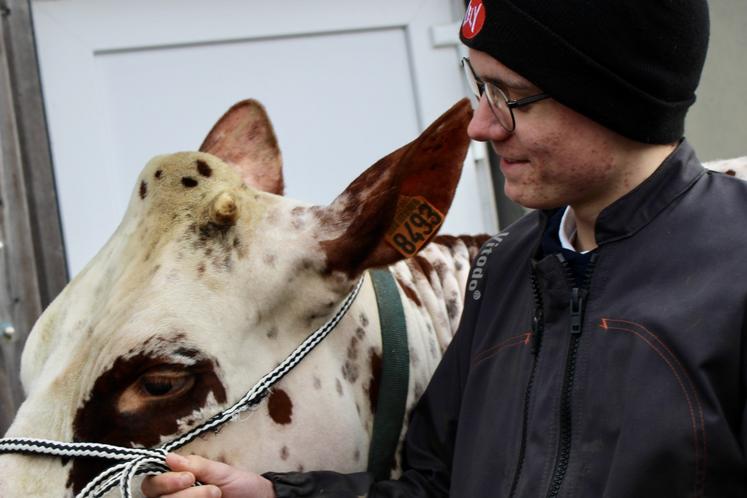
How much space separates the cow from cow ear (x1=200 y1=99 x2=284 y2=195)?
454mm

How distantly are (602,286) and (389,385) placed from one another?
0.68m

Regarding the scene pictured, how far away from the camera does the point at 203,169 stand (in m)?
2.25

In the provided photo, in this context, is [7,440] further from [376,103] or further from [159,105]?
[376,103]

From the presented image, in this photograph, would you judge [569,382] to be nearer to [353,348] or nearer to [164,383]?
[353,348]

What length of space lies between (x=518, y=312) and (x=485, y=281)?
21cm

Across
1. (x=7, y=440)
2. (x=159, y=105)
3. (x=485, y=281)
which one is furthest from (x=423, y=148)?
(x=159, y=105)

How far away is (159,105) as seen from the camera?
14.6 feet

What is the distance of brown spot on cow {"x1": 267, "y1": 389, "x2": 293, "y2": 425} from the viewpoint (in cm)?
209

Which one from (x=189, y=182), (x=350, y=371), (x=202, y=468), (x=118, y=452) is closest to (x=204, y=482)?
(x=202, y=468)

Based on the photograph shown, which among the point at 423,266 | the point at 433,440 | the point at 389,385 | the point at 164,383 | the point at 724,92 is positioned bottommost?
the point at 433,440

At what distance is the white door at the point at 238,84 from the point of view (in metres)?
4.33

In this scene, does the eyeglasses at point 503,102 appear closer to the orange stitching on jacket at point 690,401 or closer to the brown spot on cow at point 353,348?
the orange stitching on jacket at point 690,401

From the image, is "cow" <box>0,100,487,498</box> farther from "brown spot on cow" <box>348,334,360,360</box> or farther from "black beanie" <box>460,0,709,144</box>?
"black beanie" <box>460,0,709,144</box>

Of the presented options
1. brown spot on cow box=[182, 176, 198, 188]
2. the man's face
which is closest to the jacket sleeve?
the man's face
